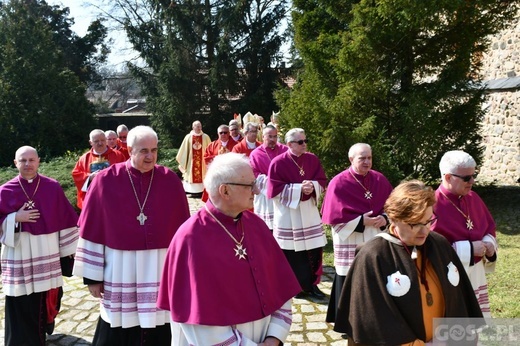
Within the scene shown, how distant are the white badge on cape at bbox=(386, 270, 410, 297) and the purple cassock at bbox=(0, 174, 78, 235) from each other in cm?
350

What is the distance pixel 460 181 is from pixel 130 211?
2.61 metres

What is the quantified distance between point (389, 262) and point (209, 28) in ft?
76.8

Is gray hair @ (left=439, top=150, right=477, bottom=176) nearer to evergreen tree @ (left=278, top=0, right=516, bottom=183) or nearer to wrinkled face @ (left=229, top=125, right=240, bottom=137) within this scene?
evergreen tree @ (left=278, top=0, right=516, bottom=183)

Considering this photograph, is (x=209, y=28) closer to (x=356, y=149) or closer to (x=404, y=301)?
(x=356, y=149)

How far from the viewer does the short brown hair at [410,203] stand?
289cm

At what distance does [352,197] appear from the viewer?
5281 millimetres

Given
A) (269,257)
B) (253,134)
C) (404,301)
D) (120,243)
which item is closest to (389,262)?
(404,301)

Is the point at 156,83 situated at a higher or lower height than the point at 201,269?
higher

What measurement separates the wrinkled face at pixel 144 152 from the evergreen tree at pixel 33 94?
1762 cm

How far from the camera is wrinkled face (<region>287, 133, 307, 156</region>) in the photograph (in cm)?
639

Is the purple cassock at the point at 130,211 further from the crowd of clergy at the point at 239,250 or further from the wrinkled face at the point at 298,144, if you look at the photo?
the wrinkled face at the point at 298,144

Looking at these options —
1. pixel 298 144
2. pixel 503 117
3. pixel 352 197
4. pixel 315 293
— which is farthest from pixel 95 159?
pixel 503 117

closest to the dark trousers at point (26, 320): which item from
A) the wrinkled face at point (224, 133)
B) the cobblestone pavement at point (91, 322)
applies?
the cobblestone pavement at point (91, 322)

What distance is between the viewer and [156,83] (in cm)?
2541
